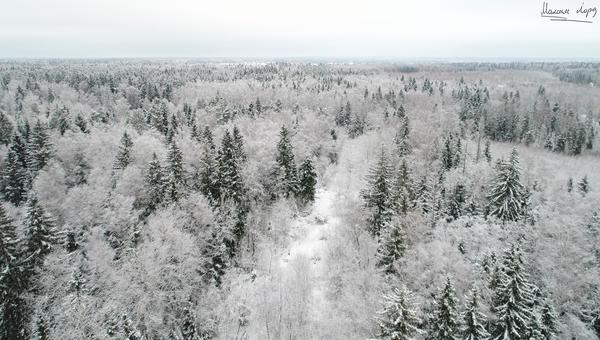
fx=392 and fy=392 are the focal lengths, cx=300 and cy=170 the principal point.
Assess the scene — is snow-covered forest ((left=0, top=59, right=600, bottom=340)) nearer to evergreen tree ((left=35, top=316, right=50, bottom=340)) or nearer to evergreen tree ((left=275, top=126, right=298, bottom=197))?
evergreen tree ((left=35, top=316, right=50, bottom=340))

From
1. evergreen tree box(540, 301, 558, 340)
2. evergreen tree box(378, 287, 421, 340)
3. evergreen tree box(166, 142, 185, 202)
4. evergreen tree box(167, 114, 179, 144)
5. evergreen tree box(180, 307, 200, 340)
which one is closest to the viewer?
evergreen tree box(378, 287, 421, 340)

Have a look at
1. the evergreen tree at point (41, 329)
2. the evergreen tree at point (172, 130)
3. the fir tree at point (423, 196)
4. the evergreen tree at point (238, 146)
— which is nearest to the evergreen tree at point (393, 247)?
the fir tree at point (423, 196)

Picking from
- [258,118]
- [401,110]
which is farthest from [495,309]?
[401,110]

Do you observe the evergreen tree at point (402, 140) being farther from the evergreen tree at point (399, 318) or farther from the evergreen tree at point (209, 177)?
the evergreen tree at point (399, 318)

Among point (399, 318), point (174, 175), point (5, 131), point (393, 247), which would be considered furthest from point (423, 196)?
point (5, 131)

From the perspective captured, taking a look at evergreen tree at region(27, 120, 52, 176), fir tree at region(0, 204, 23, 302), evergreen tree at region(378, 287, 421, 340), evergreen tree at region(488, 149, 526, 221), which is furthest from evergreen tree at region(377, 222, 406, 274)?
evergreen tree at region(27, 120, 52, 176)

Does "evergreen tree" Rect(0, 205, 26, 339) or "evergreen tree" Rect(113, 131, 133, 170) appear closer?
"evergreen tree" Rect(0, 205, 26, 339)

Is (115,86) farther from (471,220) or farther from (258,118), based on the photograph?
(471,220)
